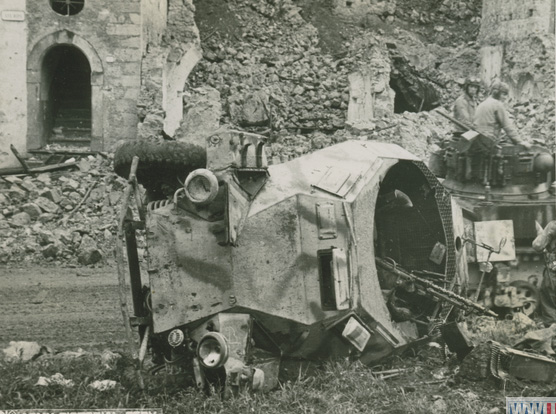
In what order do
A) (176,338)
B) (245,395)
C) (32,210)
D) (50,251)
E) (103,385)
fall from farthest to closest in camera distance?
1. (32,210)
2. (50,251)
3. (103,385)
4. (176,338)
5. (245,395)

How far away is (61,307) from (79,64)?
6.50 metres

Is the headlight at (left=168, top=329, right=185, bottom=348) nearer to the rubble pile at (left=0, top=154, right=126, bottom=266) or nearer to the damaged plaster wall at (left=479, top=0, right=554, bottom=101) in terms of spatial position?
the rubble pile at (left=0, top=154, right=126, bottom=266)

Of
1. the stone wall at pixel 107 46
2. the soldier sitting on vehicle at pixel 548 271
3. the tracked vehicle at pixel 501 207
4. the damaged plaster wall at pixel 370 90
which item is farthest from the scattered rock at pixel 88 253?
the soldier sitting on vehicle at pixel 548 271

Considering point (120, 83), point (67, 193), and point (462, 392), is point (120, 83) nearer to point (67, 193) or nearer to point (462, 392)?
point (67, 193)

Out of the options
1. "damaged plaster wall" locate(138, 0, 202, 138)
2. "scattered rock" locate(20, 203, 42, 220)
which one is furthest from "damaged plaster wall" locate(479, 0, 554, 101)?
"scattered rock" locate(20, 203, 42, 220)

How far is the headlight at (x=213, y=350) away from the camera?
5.85m

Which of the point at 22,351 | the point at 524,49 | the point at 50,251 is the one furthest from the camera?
the point at 524,49

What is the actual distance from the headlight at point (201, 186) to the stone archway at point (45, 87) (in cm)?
814

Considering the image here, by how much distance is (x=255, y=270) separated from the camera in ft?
20.5

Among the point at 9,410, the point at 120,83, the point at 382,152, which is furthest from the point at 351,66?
the point at 9,410

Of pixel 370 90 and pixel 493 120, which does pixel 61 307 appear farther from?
pixel 370 90

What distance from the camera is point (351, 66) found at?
752 inches

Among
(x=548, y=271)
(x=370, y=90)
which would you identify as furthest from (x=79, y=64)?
(x=548, y=271)

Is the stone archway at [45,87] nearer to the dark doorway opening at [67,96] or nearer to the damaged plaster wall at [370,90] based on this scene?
the dark doorway opening at [67,96]
